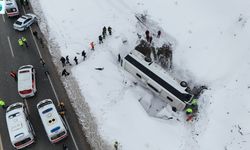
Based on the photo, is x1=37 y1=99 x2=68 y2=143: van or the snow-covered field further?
the snow-covered field

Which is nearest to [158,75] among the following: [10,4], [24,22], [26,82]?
[26,82]

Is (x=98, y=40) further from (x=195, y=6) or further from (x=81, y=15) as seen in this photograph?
(x=195, y=6)

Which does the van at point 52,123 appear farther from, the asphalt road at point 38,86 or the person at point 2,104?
the person at point 2,104

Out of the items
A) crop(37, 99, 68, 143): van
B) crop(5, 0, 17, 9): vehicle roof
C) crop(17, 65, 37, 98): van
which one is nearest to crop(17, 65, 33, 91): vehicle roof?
crop(17, 65, 37, 98): van

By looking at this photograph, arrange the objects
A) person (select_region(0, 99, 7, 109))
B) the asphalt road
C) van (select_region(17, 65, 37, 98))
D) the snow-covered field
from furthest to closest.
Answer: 1. van (select_region(17, 65, 37, 98))
2. person (select_region(0, 99, 7, 109))
3. the snow-covered field
4. the asphalt road

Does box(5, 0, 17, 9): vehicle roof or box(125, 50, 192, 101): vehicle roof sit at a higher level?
box(5, 0, 17, 9): vehicle roof

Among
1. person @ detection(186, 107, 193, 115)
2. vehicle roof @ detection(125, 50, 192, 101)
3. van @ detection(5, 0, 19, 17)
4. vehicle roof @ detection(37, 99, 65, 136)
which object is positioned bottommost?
vehicle roof @ detection(37, 99, 65, 136)

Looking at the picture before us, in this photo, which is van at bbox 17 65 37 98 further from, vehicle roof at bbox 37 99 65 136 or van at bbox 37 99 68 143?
van at bbox 37 99 68 143
